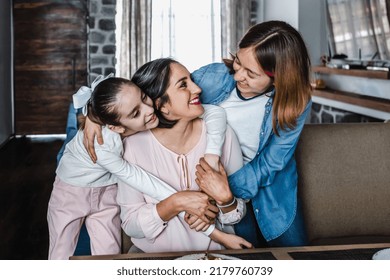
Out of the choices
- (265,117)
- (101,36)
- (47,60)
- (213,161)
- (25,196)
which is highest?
(101,36)

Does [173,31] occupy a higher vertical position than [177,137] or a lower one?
higher

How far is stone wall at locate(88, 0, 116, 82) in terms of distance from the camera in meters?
5.97

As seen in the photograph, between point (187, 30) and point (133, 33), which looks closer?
point (133, 33)

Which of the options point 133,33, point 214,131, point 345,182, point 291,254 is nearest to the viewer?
point 291,254

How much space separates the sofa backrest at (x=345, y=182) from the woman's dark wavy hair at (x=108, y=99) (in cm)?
74

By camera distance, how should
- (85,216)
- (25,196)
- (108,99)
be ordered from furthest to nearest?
(25,196), (85,216), (108,99)

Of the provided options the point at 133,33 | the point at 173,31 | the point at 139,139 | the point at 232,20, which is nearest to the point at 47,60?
the point at 133,33

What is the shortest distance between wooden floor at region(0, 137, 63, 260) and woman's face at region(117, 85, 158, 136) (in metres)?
1.48

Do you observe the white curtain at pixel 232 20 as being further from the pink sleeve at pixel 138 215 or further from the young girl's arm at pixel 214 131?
the pink sleeve at pixel 138 215

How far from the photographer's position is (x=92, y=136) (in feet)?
4.81

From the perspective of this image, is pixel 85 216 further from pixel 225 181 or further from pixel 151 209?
pixel 225 181

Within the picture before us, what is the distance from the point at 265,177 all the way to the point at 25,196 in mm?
2551

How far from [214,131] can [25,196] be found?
8.41 feet
